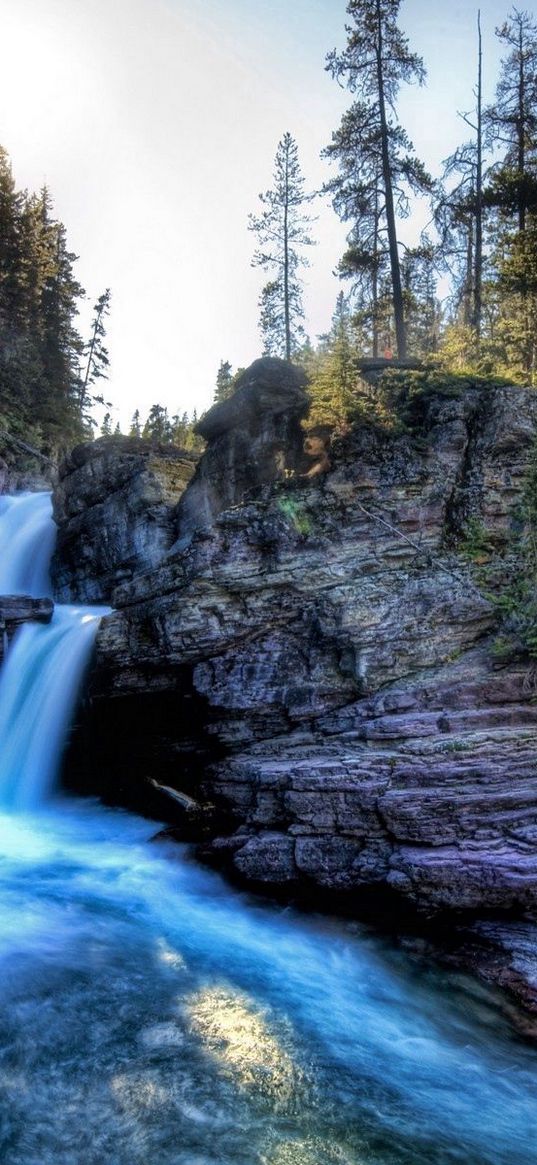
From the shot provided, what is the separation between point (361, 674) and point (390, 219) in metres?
16.3

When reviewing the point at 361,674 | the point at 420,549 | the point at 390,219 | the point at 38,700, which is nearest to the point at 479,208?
the point at 390,219

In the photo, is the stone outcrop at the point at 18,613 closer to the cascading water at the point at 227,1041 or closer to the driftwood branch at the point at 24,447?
the cascading water at the point at 227,1041

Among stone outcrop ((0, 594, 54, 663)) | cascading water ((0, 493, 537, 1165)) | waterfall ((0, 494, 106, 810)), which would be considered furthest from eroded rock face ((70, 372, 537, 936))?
stone outcrop ((0, 594, 54, 663))

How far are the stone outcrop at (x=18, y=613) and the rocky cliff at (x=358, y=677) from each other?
3584mm

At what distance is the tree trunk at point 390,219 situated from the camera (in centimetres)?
1911

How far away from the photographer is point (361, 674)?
10.2 meters

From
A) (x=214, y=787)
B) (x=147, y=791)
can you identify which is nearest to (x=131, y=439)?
(x=147, y=791)

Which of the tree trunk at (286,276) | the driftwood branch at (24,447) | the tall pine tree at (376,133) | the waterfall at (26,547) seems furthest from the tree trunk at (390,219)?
the driftwood branch at (24,447)

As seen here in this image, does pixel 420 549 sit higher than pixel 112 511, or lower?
lower

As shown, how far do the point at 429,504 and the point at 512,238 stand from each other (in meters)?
11.0

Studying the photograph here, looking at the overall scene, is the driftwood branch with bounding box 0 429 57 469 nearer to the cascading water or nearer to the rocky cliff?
the rocky cliff

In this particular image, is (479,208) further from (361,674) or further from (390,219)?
(361,674)

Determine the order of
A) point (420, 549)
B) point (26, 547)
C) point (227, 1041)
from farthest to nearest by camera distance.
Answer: point (26, 547) → point (420, 549) → point (227, 1041)

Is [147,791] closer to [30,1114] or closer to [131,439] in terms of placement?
[30,1114]
